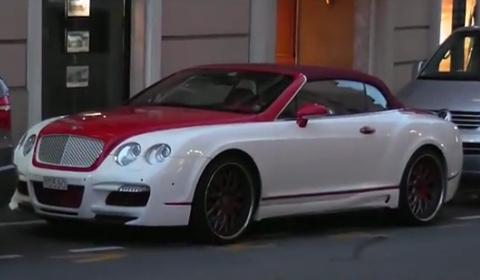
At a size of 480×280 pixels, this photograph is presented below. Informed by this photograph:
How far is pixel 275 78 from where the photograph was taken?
38.4ft

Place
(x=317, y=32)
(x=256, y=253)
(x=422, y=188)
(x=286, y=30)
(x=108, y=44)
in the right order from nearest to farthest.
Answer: (x=256, y=253) < (x=422, y=188) < (x=108, y=44) < (x=286, y=30) < (x=317, y=32)

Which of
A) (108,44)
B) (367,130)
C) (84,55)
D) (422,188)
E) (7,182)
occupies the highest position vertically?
(108,44)

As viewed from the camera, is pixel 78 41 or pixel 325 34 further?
pixel 325 34

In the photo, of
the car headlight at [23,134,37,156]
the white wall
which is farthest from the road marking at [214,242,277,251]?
the white wall

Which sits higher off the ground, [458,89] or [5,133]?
[458,89]

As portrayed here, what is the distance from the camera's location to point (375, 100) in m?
12.5

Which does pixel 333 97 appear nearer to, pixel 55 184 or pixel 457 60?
pixel 55 184

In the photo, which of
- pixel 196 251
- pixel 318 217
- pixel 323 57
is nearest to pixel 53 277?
pixel 196 251

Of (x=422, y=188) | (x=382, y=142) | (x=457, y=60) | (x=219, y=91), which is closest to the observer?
(x=219, y=91)

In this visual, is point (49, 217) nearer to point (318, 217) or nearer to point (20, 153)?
point (20, 153)

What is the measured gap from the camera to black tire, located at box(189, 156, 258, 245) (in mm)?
10586

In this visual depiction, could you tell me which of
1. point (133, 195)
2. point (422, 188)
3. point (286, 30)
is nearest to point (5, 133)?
point (133, 195)

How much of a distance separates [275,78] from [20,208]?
2494 millimetres

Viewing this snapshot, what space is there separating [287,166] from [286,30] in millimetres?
10167
